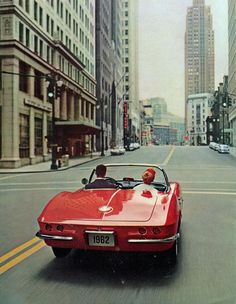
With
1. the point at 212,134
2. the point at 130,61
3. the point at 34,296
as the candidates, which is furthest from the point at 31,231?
the point at 130,61

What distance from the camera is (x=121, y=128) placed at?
403ft

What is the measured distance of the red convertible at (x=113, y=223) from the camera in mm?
4723

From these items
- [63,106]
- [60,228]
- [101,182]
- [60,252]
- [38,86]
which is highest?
[38,86]

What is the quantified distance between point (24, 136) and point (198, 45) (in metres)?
30.7

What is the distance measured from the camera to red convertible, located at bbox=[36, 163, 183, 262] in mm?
4723

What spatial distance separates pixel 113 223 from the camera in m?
4.77

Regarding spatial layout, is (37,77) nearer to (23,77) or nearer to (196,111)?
(23,77)

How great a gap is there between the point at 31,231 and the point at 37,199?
16.8 ft

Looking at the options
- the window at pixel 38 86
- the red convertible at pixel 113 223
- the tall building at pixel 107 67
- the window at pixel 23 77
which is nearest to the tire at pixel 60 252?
the red convertible at pixel 113 223

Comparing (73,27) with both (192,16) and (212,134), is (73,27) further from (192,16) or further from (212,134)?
(212,134)

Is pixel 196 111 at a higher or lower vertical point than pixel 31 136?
higher

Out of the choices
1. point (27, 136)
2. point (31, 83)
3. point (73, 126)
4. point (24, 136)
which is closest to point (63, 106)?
point (73, 126)

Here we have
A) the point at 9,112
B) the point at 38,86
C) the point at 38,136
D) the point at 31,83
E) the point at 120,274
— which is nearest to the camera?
the point at 120,274

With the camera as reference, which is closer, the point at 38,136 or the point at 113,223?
the point at 113,223
